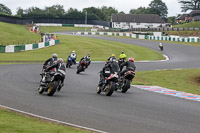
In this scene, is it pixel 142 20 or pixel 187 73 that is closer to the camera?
pixel 187 73

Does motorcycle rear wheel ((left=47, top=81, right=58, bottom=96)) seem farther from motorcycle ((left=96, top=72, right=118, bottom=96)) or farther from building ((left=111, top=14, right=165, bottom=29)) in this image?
building ((left=111, top=14, right=165, bottom=29))

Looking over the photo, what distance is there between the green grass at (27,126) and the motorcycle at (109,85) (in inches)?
218

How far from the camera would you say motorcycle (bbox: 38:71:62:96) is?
15250 millimetres

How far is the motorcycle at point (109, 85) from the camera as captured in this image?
631 inches

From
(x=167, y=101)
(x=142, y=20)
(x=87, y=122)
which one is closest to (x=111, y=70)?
(x=167, y=101)

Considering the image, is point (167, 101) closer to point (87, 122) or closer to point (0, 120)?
point (87, 122)

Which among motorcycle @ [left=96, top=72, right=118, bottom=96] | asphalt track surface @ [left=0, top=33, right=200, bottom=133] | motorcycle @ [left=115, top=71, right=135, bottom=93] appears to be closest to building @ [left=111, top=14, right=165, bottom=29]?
motorcycle @ [left=115, top=71, right=135, bottom=93]

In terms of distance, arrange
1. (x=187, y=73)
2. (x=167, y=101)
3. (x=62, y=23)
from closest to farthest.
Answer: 1. (x=167, y=101)
2. (x=187, y=73)
3. (x=62, y=23)

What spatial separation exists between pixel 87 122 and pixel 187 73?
2371 cm

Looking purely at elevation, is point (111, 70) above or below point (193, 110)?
above

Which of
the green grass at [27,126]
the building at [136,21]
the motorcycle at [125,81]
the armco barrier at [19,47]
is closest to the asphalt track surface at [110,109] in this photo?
the green grass at [27,126]

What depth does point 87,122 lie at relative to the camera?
10.7m

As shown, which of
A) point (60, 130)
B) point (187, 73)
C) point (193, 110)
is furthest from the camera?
point (187, 73)

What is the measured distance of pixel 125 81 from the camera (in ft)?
60.1
